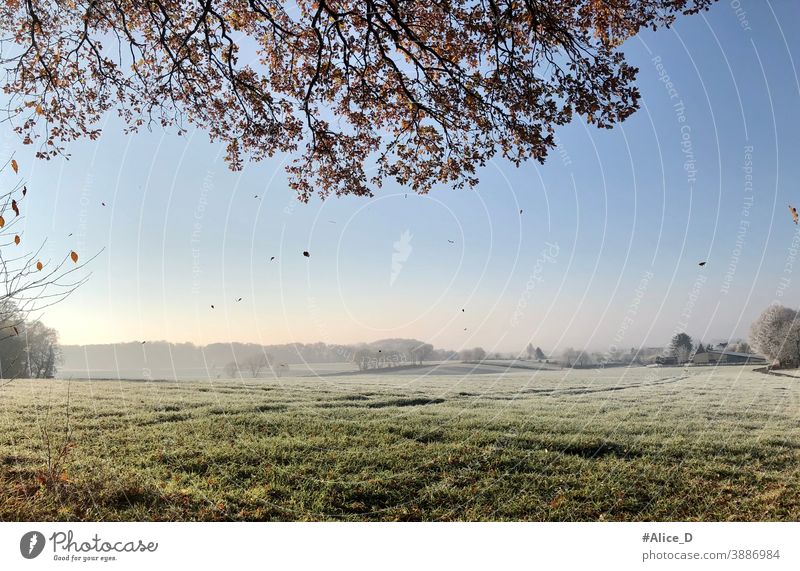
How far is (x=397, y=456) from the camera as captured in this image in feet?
14.4

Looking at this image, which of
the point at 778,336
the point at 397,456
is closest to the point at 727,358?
the point at 778,336

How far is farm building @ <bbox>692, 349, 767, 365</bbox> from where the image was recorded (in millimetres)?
6642

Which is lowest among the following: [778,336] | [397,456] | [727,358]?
[397,456]

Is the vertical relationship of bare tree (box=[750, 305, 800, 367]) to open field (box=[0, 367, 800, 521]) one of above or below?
above

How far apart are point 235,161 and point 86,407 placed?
398 centimetres

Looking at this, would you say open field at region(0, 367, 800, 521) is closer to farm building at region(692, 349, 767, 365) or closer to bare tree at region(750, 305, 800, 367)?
farm building at region(692, 349, 767, 365)

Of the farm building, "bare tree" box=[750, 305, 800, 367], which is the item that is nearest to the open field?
the farm building

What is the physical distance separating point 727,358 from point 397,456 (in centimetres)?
572

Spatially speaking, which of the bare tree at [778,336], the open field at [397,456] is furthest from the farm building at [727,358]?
the open field at [397,456]

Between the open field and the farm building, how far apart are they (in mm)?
427

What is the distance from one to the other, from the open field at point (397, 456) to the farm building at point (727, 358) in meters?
0.43

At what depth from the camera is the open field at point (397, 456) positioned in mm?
3621

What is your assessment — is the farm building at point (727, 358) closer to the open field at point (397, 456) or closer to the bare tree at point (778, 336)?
the bare tree at point (778, 336)

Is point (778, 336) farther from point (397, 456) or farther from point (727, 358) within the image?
point (397, 456)
